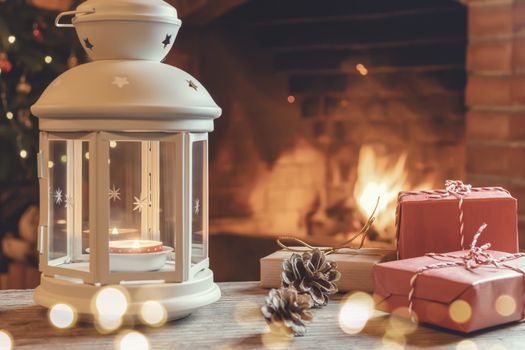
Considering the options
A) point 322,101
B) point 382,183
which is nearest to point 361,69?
point 322,101

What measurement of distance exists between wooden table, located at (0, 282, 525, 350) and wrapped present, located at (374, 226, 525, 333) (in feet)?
0.07

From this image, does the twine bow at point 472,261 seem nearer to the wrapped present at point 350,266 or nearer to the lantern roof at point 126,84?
the wrapped present at point 350,266

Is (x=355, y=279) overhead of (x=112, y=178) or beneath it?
beneath

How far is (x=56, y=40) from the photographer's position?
242 centimetres

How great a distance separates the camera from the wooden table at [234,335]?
97 cm

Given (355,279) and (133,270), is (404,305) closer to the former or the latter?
(355,279)

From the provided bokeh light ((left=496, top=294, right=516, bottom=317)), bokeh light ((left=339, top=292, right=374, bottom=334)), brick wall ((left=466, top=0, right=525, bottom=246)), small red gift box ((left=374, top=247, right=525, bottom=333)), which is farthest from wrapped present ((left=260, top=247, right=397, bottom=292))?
brick wall ((left=466, top=0, right=525, bottom=246))

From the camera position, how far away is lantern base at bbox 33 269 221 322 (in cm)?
102

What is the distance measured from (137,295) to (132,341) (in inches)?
2.5

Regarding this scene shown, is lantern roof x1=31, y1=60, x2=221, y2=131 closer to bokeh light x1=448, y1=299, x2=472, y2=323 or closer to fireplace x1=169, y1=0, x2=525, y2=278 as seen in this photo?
bokeh light x1=448, y1=299, x2=472, y2=323

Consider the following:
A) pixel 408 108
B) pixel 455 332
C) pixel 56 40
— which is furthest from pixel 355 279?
pixel 56 40

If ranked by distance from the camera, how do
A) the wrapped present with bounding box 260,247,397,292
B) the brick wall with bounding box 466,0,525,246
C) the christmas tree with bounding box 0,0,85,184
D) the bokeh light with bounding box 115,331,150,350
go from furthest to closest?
the christmas tree with bounding box 0,0,85,184
the brick wall with bounding box 466,0,525,246
the wrapped present with bounding box 260,247,397,292
the bokeh light with bounding box 115,331,150,350

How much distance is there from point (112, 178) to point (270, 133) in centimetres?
152

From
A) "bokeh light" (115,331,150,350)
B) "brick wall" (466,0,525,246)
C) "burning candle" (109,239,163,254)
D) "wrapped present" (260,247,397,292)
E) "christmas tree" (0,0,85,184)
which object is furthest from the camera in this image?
"christmas tree" (0,0,85,184)
